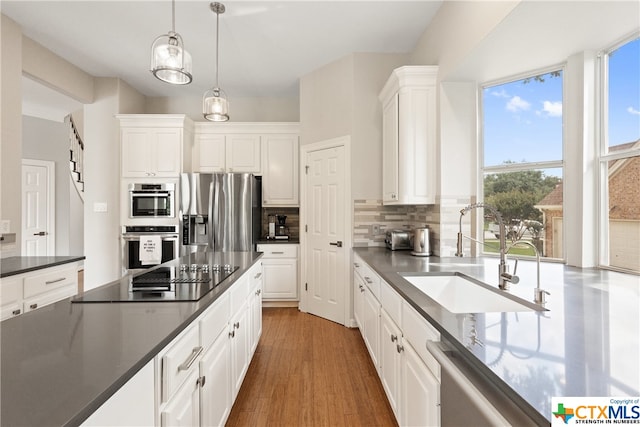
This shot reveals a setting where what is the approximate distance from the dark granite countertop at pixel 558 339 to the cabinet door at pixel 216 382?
37.6 inches

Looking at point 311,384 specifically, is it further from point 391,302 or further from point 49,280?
point 49,280

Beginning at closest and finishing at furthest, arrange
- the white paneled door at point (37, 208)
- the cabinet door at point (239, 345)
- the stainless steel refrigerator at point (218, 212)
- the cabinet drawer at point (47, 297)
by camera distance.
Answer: the cabinet door at point (239, 345) → the cabinet drawer at point (47, 297) → the stainless steel refrigerator at point (218, 212) → the white paneled door at point (37, 208)

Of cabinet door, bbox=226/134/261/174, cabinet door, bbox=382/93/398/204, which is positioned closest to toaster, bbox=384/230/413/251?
cabinet door, bbox=382/93/398/204

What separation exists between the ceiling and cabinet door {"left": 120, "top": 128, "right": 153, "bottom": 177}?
765 millimetres

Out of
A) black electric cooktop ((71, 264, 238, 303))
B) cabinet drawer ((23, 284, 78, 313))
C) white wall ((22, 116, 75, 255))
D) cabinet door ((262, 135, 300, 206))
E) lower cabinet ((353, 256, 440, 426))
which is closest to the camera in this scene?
lower cabinet ((353, 256, 440, 426))

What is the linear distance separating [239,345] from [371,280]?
1.08m

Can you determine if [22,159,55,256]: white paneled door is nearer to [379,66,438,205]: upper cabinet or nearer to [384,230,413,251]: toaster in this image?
[384,230,413,251]: toaster

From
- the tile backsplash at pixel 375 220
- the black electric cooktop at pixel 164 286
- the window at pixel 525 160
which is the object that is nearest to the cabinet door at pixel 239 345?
the black electric cooktop at pixel 164 286

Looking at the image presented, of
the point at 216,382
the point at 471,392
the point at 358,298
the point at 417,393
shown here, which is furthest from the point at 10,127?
the point at 471,392

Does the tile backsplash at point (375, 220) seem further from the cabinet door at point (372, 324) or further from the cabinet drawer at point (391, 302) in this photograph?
the cabinet drawer at point (391, 302)

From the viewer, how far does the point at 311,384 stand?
2.43m

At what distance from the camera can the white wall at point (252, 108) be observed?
16.8ft

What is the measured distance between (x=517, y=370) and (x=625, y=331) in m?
0.53

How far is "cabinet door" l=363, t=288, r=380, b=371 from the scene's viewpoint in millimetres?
2326
